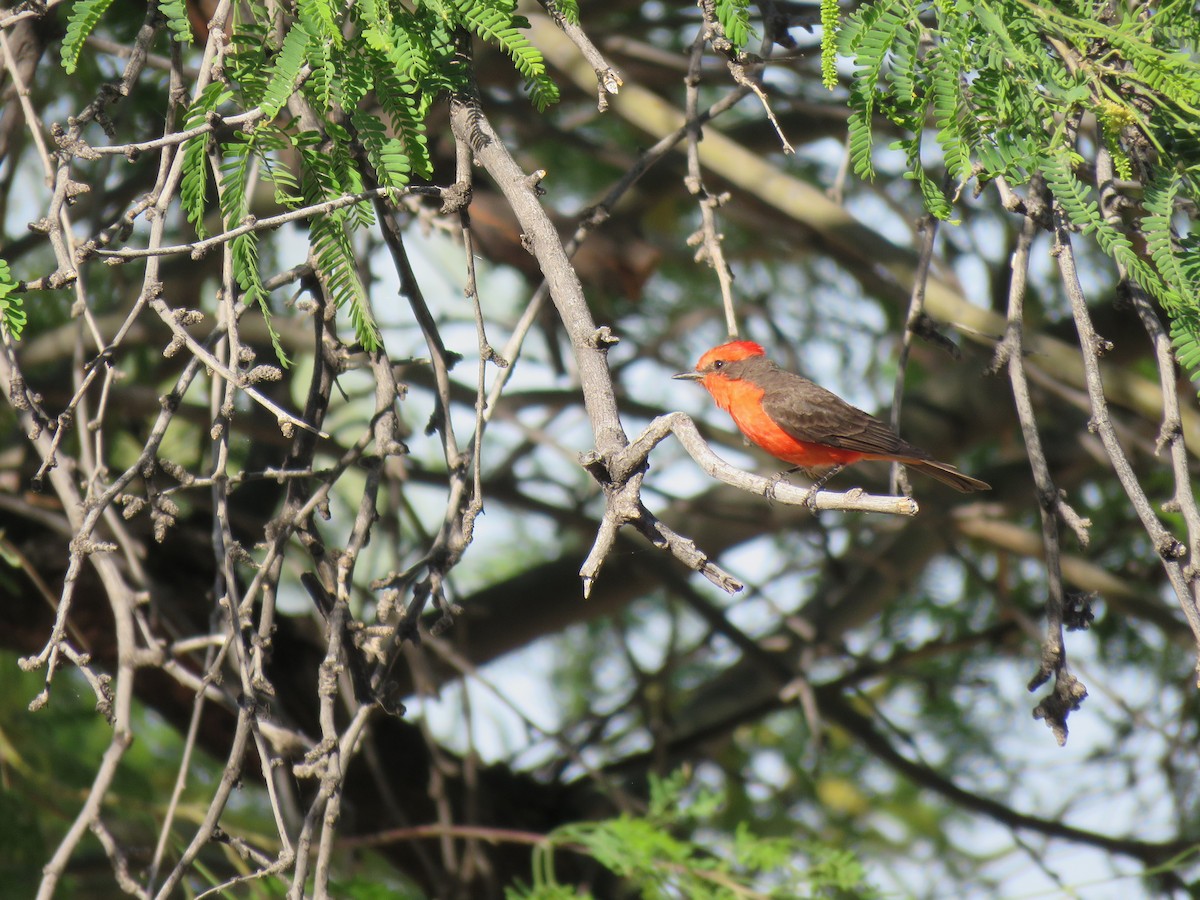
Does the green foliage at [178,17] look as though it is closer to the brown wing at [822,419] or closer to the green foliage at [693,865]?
the brown wing at [822,419]

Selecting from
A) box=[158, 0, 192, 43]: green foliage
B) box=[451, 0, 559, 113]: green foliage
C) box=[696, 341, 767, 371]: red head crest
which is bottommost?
box=[451, 0, 559, 113]: green foliage

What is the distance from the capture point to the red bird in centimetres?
436

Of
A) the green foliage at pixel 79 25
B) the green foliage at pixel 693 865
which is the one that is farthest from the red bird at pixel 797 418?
the green foliage at pixel 79 25

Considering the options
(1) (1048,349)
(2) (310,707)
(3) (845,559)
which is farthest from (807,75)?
(2) (310,707)

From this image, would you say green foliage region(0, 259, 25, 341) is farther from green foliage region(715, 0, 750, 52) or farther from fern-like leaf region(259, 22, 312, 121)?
green foliage region(715, 0, 750, 52)

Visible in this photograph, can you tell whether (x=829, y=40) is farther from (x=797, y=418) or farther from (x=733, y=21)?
(x=797, y=418)

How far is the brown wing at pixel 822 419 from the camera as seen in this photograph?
4402 millimetres

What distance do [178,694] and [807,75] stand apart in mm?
3969

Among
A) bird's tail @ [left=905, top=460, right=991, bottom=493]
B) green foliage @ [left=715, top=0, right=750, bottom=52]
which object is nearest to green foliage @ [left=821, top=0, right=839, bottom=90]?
green foliage @ [left=715, top=0, right=750, bottom=52]

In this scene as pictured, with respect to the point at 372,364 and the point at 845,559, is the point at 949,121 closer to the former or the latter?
the point at 372,364

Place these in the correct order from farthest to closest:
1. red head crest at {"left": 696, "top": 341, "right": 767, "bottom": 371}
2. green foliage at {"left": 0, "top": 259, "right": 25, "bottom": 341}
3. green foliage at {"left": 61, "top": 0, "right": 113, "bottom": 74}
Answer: red head crest at {"left": 696, "top": 341, "right": 767, "bottom": 371} < green foliage at {"left": 61, "top": 0, "right": 113, "bottom": 74} < green foliage at {"left": 0, "top": 259, "right": 25, "bottom": 341}

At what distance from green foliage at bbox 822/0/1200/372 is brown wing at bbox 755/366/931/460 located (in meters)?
1.67

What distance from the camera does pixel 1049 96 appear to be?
259 cm

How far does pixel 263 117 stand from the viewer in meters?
2.46
